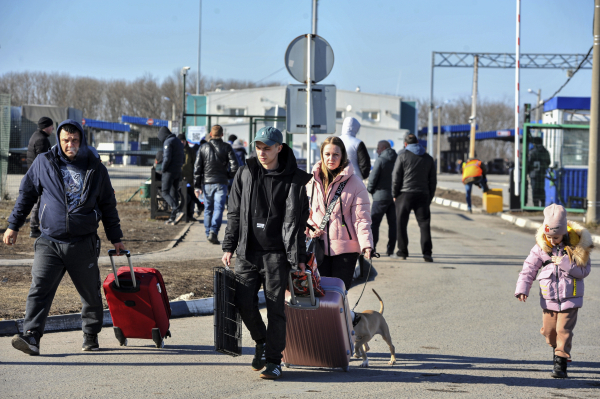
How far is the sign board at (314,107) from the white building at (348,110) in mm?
43166

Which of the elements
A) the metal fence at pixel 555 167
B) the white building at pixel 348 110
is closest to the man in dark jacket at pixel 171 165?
the metal fence at pixel 555 167

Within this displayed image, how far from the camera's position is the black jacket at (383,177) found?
35.0ft

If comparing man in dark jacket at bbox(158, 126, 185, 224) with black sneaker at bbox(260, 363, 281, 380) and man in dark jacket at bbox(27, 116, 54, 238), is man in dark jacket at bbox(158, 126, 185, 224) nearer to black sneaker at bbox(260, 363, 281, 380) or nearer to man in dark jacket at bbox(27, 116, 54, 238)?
man in dark jacket at bbox(27, 116, 54, 238)

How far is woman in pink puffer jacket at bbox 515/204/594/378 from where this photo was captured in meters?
Result: 4.92

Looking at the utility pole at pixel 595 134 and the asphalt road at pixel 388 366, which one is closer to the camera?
the asphalt road at pixel 388 366

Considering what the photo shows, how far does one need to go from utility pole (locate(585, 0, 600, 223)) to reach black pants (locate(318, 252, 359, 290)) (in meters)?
11.5

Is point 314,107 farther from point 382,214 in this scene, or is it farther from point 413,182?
point 382,214

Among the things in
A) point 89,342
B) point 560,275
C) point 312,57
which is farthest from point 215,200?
point 560,275

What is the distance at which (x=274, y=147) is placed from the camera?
4633 mm

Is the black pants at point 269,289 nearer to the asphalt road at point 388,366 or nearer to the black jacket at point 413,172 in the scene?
the asphalt road at point 388,366

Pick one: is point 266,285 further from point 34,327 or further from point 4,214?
point 4,214

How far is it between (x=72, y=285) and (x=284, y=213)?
4079 millimetres

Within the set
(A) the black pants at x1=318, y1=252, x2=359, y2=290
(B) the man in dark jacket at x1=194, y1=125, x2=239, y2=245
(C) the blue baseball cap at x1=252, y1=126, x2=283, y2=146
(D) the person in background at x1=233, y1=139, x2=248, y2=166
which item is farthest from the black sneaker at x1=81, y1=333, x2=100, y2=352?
(D) the person in background at x1=233, y1=139, x2=248, y2=166

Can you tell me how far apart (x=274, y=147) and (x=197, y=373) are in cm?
168
